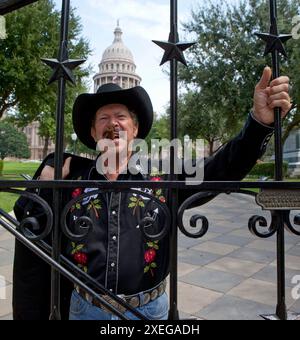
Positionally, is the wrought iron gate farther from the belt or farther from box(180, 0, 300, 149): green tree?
box(180, 0, 300, 149): green tree

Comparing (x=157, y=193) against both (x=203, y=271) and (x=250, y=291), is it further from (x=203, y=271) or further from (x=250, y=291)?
(x=203, y=271)

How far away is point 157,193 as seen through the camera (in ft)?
5.20

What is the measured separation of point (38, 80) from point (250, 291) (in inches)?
614

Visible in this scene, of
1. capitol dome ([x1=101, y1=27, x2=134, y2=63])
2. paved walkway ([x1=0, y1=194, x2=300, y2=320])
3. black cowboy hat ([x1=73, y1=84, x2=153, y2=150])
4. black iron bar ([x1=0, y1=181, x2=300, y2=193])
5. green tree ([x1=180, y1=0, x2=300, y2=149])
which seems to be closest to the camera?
black iron bar ([x1=0, y1=181, x2=300, y2=193])

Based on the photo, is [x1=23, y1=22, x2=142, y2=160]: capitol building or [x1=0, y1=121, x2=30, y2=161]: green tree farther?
[x1=0, y1=121, x2=30, y2=161]: green tree

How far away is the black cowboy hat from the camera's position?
1693 mm

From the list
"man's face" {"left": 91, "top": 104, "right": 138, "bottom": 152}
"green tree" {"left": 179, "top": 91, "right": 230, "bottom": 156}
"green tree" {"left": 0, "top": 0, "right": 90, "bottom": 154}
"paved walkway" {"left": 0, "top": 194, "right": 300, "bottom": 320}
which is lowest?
"paved walkway" {"left": 0, "top": 194, "right": 300, "bottom": 320}

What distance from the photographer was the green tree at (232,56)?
1526 centimetres

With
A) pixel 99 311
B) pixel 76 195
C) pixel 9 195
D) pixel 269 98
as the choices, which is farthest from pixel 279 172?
pixel 9 195

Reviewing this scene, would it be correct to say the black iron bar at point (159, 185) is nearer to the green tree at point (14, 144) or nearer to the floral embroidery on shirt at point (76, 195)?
the floral embroidery on shirt at point (76, 195)

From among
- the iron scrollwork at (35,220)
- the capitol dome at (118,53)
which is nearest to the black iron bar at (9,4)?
the iron scrollwork at (35,220)

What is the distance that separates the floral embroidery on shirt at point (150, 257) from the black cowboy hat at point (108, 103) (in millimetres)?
629

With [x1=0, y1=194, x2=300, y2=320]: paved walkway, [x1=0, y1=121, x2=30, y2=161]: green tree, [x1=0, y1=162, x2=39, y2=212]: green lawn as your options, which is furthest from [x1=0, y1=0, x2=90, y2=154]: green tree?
[x1=0, y1=121, x2=30, y2=161]: green tree

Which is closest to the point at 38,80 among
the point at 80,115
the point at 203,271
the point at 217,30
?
the point at 217,30
